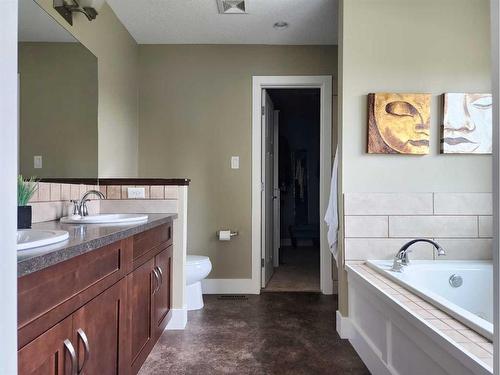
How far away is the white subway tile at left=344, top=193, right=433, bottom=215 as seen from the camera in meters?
2.35

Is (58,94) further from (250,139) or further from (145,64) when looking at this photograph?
(250,139)

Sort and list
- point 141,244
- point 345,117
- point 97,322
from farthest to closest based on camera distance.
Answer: point 345,117 < point 141,244 < point 97,322

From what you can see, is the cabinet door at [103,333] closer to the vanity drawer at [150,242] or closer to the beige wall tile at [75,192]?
the vanity drawer at [150,242]

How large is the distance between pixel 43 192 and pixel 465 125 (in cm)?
258

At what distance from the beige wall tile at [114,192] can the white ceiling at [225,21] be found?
137cm

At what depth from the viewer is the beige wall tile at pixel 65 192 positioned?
79.8 inches

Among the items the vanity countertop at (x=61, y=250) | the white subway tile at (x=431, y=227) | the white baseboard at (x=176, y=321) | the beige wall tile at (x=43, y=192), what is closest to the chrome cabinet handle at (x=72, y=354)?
the vanity countertop at (x=61, y=250)

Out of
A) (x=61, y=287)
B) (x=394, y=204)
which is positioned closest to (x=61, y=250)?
(x=61, y=287)

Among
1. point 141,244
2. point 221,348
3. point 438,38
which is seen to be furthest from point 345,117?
point 221,348

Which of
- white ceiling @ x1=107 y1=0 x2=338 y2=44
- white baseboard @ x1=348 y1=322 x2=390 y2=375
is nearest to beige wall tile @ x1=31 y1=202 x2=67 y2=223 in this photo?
white ceiling @ x1=107 y1=0 x2=338 y2=44

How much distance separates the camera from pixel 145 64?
334 cm

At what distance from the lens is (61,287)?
94 cm

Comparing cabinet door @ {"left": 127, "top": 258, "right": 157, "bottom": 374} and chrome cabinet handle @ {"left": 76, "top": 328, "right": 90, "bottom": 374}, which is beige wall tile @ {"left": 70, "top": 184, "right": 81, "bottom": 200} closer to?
cabinet door @ {"left": 127, "top": 258, "right": 157, "bottom": 374}

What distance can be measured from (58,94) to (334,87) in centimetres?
233
